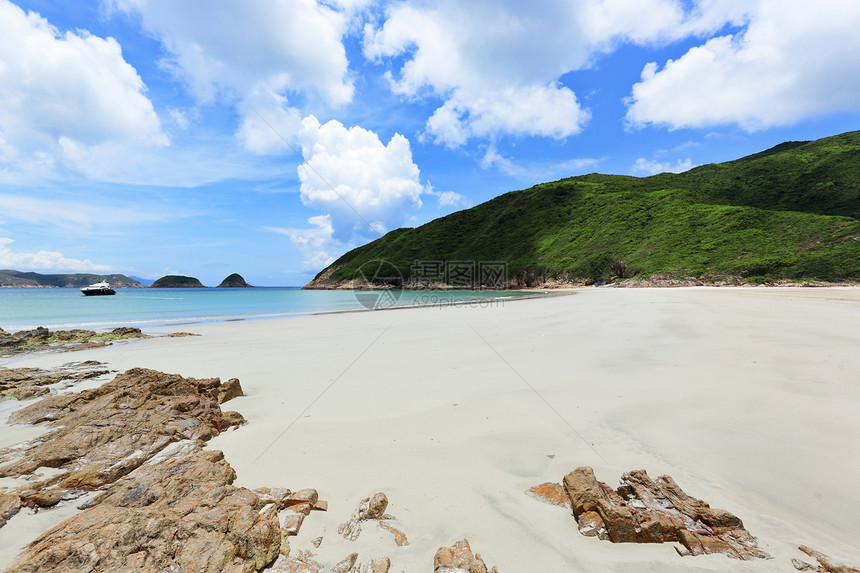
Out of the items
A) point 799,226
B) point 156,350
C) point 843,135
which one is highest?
point 843,135

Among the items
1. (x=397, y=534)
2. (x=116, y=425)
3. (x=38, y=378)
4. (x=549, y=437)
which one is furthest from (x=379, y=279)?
(x=397, y=534)

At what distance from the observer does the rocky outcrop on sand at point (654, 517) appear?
2.40 meters

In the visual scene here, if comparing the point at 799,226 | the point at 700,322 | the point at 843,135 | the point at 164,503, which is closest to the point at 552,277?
the point at 799,226

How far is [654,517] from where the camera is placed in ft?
8.45

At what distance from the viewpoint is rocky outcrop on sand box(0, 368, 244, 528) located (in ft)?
11.3

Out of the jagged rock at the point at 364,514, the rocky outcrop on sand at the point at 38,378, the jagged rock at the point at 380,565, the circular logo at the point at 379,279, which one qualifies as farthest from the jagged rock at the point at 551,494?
the circular logo at the point at 379,279

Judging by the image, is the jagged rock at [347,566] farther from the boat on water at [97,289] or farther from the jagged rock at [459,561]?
the boat on water at [97,289]

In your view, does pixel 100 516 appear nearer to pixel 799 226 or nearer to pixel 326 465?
pixel 326 465

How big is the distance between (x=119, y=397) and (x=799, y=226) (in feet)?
234

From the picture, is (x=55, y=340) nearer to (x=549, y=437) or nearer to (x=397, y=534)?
(x=397, y=534)

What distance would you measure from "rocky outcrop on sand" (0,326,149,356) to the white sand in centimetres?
649

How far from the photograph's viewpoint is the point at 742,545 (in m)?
2.38

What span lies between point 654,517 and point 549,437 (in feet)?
5.29

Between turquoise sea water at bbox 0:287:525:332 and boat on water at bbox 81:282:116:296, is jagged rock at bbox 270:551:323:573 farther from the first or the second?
boat on water at bbox 81:282:116:296
